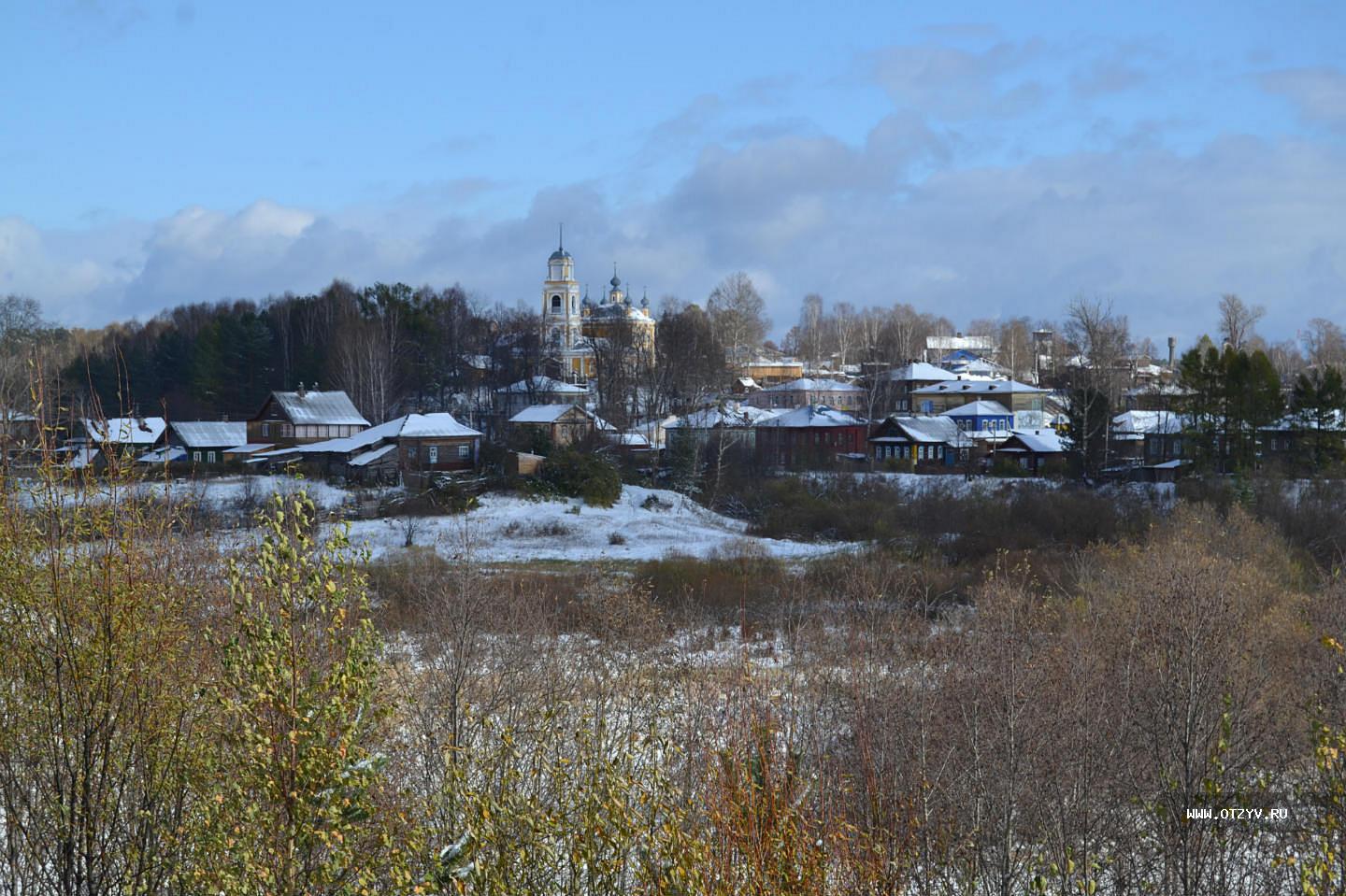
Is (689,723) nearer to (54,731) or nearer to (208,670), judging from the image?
(208,670)

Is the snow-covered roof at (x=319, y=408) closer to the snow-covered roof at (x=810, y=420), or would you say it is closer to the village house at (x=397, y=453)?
the village house at (x=397, y=453)

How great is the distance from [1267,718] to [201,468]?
3489cm

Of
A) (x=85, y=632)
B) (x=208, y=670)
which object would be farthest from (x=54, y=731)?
(x=208, y=670)

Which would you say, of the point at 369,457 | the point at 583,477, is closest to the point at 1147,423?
the point at 583,477

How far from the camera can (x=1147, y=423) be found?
1933 inches

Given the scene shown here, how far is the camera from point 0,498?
708cm

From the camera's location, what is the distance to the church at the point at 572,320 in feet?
233

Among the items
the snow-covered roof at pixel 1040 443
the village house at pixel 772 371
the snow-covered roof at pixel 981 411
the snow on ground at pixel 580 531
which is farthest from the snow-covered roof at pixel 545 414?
the village house at pixel 772 371


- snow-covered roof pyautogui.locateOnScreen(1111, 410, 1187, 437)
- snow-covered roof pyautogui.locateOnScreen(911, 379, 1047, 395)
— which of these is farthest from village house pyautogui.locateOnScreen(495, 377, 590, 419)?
snow-covered roof pyautogui.locateOnScreen(1111, 410, 1187, 437)

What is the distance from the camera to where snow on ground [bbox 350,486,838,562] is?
3077 cm

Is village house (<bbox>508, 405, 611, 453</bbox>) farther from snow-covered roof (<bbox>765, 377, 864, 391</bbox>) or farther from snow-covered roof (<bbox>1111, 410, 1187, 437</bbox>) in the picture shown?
snow-covered roof (<bbox>765, 377, 864, 391</bbox>)

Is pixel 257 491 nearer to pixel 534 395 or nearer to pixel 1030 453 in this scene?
pixel 534 395

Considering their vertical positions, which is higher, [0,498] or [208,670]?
[0,498]

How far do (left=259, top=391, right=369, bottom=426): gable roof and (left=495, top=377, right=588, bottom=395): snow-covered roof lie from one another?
38.1 ft
